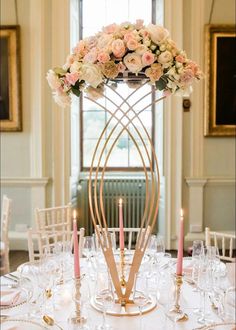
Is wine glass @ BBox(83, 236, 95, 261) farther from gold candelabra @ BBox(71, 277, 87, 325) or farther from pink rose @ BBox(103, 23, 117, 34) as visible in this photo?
pink rose @ BBox(103, 23, 117, 34)

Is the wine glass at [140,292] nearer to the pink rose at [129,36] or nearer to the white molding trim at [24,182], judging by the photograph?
the pink rose at [129,36]

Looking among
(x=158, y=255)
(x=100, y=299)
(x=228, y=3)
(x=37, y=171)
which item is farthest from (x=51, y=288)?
(x=228, y=3)

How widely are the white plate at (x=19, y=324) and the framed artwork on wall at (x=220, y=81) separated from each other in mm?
3531

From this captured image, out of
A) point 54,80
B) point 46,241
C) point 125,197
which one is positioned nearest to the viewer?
point 54,80

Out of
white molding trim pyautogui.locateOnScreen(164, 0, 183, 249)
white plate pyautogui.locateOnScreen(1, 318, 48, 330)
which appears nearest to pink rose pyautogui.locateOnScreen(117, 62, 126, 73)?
white plate pyautogui.locateOnScreen(1, 318, 48, 330)

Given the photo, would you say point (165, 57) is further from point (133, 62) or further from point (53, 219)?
point (53, 219)

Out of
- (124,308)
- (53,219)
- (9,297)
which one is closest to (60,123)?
(53,219)

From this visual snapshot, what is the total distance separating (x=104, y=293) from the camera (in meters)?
1.71

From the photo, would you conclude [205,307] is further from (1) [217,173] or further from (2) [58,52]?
(2) [58,52]

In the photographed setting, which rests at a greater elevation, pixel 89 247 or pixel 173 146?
pixel 173 146

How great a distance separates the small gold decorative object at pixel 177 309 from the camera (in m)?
1.51

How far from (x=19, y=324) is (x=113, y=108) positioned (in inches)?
155

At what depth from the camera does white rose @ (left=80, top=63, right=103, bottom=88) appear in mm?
1550

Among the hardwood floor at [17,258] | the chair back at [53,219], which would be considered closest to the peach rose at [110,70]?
the chair back at [53,219]
